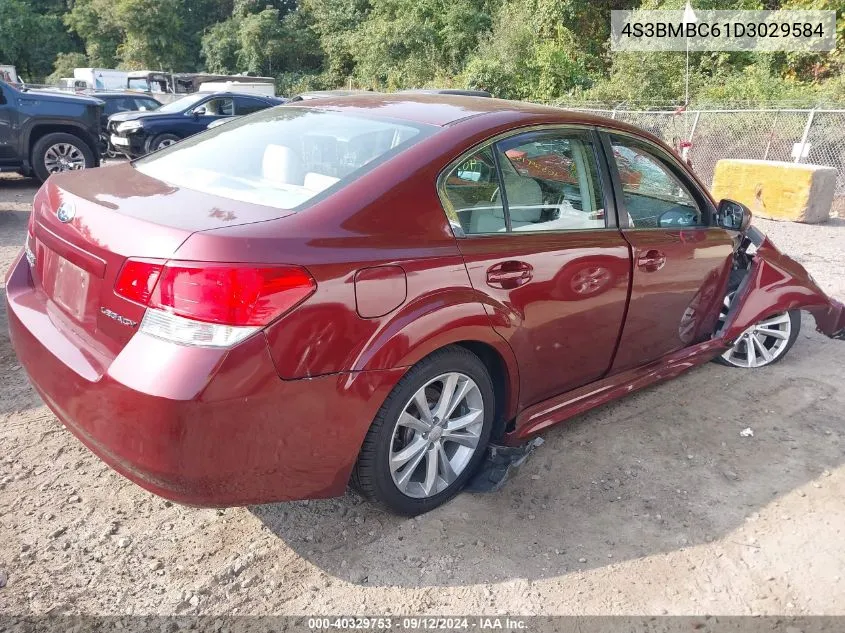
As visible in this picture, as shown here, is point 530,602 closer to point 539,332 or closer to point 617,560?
point 617,560

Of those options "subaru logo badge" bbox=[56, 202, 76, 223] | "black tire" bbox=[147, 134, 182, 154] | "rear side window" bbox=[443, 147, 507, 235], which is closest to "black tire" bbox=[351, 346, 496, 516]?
"rear side window" bbox=[443, 147, 507, 235]

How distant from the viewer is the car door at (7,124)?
9.36 meters

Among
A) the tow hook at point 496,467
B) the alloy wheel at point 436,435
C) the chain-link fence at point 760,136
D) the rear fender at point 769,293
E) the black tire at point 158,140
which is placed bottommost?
the tow hook at point 496,467

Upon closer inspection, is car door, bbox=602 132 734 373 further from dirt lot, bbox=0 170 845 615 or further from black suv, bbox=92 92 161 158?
black suv, bbox=92 92 161 158

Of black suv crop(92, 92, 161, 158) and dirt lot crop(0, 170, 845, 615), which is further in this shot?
black suv crop(92, 92, 161, 158)

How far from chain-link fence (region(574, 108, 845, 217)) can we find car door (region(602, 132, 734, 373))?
8.60 meters

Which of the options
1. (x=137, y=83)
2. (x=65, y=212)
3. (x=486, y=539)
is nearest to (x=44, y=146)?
(x=65, y=212)

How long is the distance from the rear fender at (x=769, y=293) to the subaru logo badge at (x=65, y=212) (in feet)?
11.6

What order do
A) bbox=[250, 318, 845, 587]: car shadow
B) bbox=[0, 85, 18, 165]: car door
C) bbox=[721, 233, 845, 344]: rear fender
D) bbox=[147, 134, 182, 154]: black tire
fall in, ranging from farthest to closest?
bbox=[147, 134, 182, 154]: black tire
bbox=[0, 85, 18, 165]: car door
bbox=[721, 233, 845, 344]: rear fender
bbox=[250, 318, 845, 587]: car shadow

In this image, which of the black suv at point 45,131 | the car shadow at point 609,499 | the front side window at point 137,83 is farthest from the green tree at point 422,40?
the car shadow at point 609,499

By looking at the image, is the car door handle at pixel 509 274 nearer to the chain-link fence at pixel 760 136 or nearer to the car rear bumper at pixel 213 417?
the car rear bumper at pixel 213 417

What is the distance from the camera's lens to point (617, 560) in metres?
2.67

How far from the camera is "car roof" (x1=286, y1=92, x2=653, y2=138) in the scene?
9.64ft

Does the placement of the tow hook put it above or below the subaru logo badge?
below
